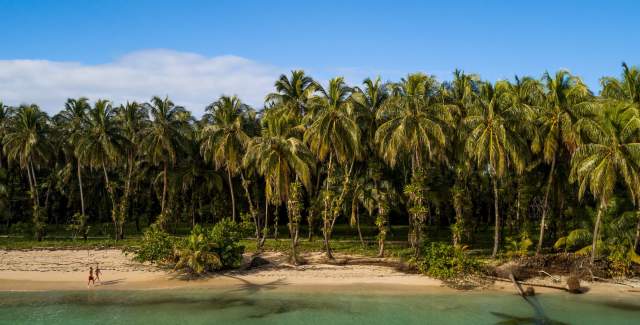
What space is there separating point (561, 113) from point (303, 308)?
66.6 feet

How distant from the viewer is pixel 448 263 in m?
30.3

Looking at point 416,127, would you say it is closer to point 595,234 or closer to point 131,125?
point 595,234

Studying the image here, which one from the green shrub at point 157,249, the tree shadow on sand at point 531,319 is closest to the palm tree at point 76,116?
the green shrub at point 157,249

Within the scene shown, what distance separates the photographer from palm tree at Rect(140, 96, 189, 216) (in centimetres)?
4634

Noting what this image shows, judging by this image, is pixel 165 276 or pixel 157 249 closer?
pixel 157 249

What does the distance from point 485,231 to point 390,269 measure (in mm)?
28648

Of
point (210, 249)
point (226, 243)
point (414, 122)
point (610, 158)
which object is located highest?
point (414, 122)

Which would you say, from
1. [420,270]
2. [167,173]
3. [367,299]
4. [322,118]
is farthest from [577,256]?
[167,173]

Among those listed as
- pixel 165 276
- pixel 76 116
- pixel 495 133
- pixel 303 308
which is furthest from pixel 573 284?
pixel 76 116

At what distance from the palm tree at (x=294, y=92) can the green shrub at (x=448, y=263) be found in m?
17.2

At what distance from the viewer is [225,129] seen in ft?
142

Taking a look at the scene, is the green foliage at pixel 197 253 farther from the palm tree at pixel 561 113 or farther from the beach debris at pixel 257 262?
the palm tree at pixel 561 113

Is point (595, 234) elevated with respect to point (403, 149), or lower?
lower

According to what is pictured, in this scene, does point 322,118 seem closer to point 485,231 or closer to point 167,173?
point 167,173
